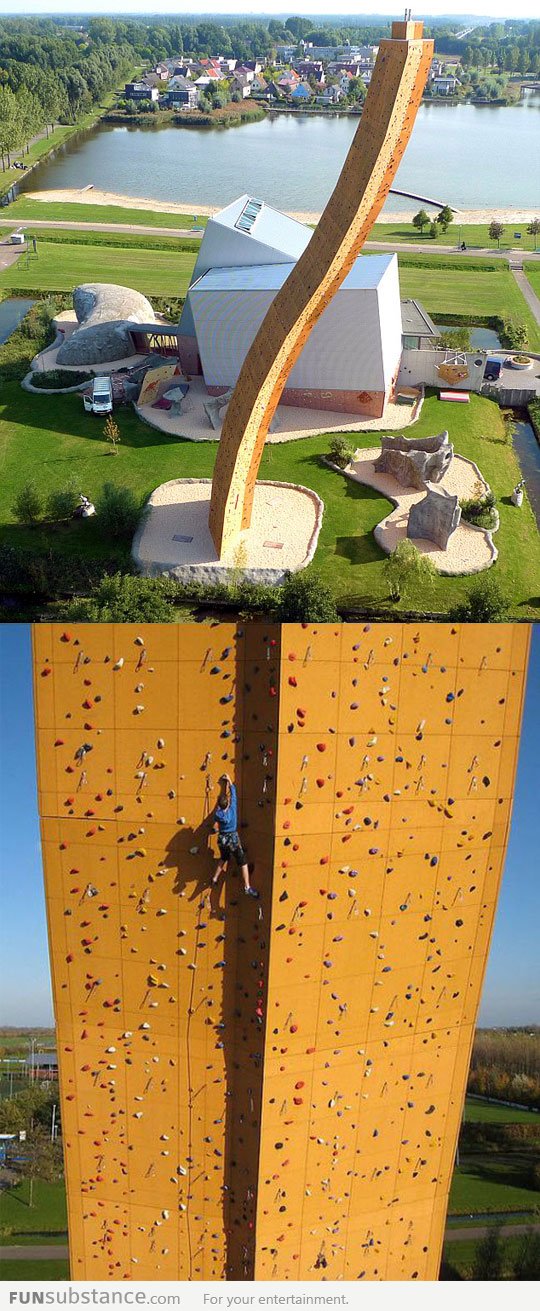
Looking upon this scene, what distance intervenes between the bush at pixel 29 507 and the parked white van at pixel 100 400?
16.2 feet

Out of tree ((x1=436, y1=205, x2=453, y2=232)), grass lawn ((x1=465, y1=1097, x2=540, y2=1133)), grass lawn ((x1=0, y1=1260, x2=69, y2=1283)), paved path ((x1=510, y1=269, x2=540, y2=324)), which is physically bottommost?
grass lawn ((x1=465, y1=1097, x2=540, y2=1133))

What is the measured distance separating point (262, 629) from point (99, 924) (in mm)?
2529

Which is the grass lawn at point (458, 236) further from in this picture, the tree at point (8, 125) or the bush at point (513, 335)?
the tree at point (8, 125)

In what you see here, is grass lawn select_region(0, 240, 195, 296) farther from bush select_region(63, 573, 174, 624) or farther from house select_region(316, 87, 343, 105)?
house select_region(316, 87, 343, 105)

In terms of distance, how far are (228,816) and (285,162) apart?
174 ft

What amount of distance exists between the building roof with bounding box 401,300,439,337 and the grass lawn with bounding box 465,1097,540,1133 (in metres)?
18.1

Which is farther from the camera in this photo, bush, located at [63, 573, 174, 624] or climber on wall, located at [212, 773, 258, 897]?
bush, located at [63, 573, 174, 624]

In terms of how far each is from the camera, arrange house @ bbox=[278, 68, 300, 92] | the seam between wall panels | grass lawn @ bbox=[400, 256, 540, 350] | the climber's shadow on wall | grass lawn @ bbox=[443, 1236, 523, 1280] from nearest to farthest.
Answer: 1. the seam between wall panels
2. the climber's shadow on wall
3. grass lawn @ bbox=[443, 1236, 523, 1280]
4. grass lawn @ bbox=[400, 256, 540, 350]
5. house @ bbox=[278, 68, 300, 92]

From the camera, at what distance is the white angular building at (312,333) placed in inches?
801

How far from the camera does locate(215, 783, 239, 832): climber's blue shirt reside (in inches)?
248

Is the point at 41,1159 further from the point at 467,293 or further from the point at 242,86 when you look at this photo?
the point at 242,86

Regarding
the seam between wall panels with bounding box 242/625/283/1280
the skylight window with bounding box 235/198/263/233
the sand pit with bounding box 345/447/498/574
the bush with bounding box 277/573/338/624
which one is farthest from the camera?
the skylight window with bounding box 235/198/263/233

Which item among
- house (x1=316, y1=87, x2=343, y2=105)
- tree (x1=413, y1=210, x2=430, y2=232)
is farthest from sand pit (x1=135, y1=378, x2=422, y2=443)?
house (x1=316, y1=87, x2=343, y2=105)

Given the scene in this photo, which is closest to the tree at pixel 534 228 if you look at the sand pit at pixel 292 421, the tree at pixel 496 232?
the tree at pixel 496 232
